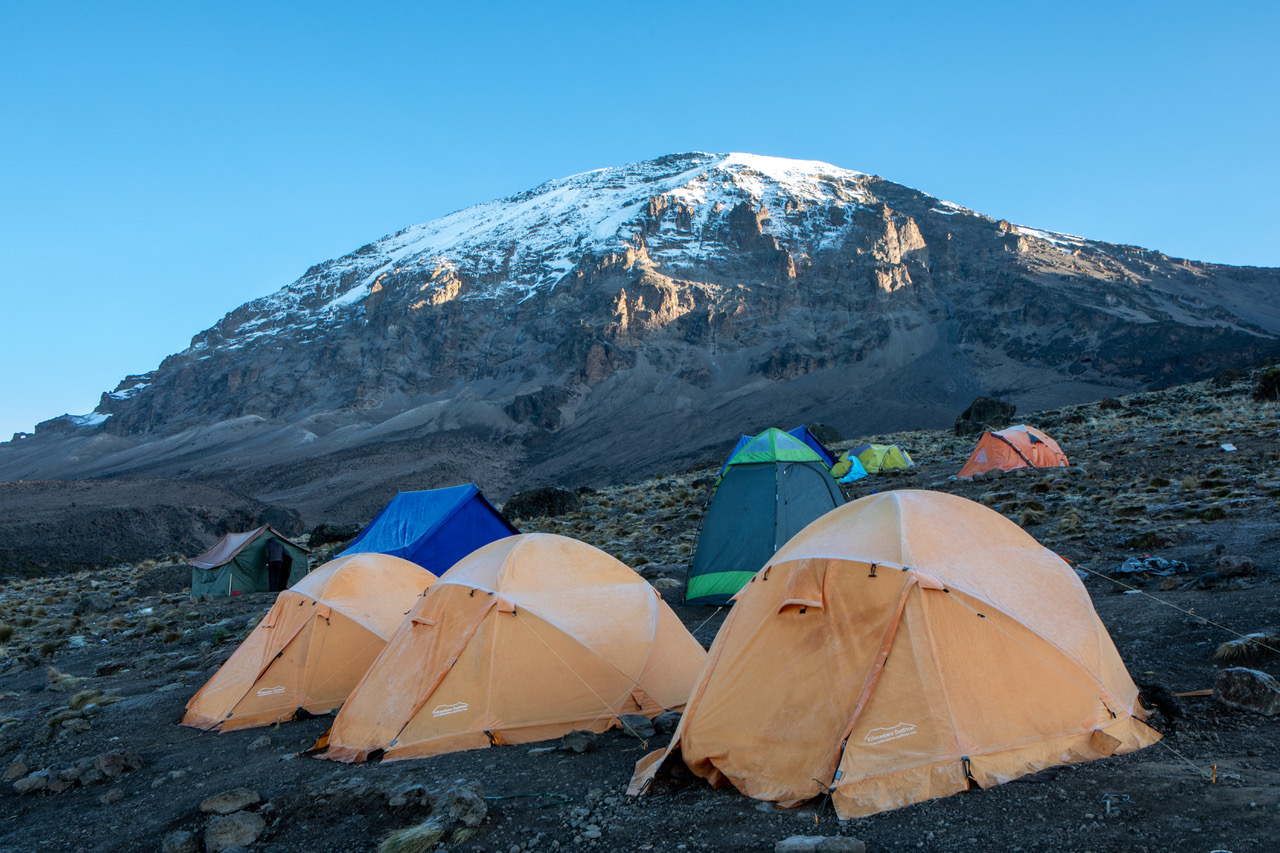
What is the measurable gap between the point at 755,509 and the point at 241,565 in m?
14.0

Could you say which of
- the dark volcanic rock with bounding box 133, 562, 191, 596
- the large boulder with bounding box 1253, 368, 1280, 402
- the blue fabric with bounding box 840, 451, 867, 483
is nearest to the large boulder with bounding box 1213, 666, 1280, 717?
the blue fabric with bounding box 840, 451, 867, 483

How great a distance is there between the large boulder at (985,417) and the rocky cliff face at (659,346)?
39.4 meters

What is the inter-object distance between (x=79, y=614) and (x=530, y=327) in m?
116

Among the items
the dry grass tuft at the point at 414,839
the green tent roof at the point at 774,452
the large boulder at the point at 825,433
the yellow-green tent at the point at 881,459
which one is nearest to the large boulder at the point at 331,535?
the yellow-green tent at the point at 881,459

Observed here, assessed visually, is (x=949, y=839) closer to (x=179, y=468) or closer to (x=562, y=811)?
(x=562, y=811)

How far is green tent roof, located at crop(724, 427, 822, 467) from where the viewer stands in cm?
1067

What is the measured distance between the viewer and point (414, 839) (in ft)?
13.8

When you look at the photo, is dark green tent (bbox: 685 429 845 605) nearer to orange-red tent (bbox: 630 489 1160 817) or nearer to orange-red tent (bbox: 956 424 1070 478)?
orange-red tent (bbox: 630 489 1160 817)

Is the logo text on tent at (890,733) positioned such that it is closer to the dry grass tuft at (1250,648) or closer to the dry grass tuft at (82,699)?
the dry grass tuft at (1250,648)

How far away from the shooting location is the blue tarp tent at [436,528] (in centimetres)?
1312

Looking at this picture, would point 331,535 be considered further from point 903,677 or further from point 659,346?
point 659,346

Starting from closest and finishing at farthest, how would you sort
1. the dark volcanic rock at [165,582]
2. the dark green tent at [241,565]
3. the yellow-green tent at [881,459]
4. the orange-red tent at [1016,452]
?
the dark green tent at [241,565]
the orange-red tent at [1016,452]
the dark volcanic rock at [165,582]
the yellow-green tent at [881,459]

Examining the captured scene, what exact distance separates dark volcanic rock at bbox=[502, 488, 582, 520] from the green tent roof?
48.1 feet

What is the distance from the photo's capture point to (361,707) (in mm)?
Result: 6359
